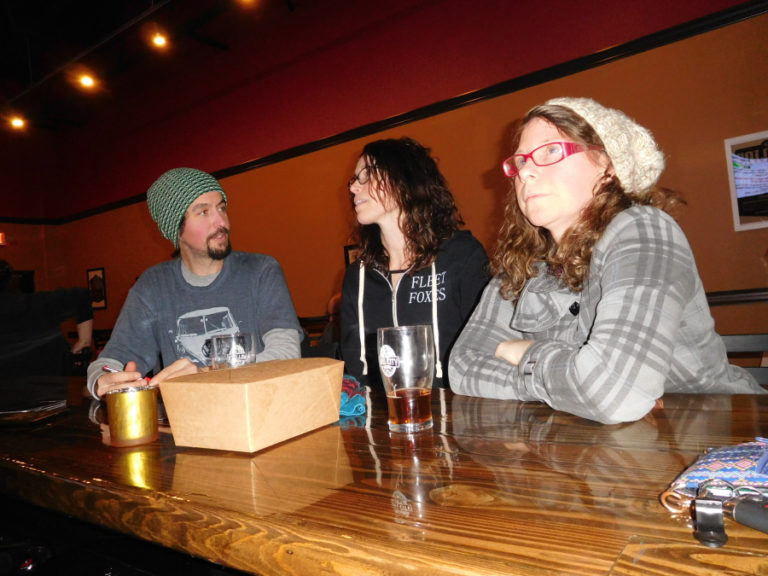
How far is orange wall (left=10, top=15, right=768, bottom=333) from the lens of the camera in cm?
331

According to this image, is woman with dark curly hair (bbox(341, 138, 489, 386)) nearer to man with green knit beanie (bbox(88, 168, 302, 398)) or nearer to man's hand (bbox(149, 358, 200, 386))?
man with green knit beanie (bbox(88, 168, 302, 398))

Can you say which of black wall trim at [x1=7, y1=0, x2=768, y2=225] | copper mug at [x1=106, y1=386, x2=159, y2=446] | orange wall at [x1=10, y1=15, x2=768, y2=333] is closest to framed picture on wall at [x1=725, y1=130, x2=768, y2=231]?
orange wall at [x1=10, y1=15, x2=768, y2=333]

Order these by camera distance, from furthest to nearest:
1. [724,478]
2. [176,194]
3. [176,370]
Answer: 1. [176,194]
2. [176,370]
3. [724,478]

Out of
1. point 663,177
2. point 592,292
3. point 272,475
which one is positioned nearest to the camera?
point 272,475

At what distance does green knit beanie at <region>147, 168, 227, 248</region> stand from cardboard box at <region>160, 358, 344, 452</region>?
4.74ft

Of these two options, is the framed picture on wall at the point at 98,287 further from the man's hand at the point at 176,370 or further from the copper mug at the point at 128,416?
the copper mug at the point at 128,416

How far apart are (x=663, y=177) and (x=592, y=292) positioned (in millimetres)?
2814

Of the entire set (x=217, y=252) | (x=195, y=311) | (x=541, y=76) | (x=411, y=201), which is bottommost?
(x=195, y=311)

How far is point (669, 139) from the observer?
11.6ft

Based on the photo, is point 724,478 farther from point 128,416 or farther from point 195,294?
point 195,294

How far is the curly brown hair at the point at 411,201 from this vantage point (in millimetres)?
2127

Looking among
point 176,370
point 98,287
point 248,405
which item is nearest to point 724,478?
point 248,405

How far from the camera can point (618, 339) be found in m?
0.99

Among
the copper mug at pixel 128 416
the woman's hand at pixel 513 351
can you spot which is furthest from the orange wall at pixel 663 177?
the copper mug at pixel 128 416
